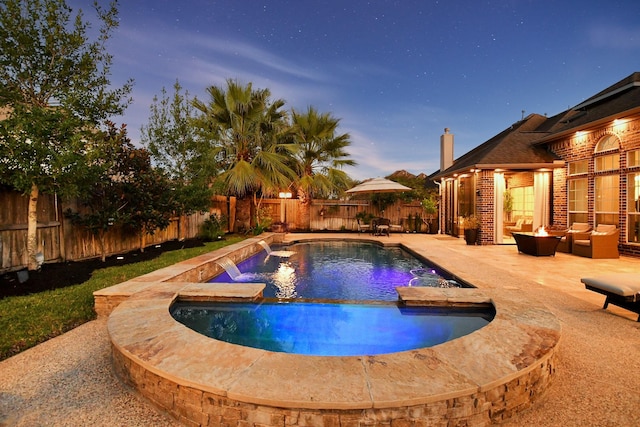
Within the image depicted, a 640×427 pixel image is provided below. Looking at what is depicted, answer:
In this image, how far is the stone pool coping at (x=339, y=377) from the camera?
69.3 inches

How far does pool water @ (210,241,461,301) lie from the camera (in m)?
5.39

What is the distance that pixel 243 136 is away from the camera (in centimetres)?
1218

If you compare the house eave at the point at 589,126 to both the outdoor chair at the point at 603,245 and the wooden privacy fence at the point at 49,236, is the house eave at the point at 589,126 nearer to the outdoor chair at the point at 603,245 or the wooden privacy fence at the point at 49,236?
the outdoor chair at the point at 603,245

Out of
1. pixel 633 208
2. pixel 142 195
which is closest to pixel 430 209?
pixel 633 208

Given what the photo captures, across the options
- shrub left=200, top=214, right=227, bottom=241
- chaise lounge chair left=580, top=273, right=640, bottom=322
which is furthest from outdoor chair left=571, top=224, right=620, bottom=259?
shrub left=200, top=214, right=227, bottom=241

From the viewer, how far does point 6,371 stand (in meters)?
2.64

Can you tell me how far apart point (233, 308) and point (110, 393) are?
1.81 meters

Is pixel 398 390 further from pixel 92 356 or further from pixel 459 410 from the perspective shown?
pixel 92 356

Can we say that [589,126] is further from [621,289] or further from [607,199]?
[621,289]

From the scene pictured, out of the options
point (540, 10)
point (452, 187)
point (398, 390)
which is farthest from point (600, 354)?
point (540, 10)

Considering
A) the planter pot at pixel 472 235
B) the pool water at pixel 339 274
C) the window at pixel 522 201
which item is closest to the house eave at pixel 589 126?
the window at pixel 522 201

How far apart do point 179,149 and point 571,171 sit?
12.1 metres

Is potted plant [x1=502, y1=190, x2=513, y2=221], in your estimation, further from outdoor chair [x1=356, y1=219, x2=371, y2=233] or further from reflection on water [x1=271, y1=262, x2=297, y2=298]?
reflection on water [x1=271, y1=262, x2=297, y2=298]

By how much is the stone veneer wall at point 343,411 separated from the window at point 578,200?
9.37 m
